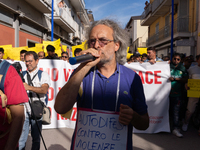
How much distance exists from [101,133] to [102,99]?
28 centimetres

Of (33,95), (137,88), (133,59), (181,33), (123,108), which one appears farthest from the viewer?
(181,33)

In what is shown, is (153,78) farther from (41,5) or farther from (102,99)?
(41,5)

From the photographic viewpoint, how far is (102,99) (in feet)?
5.01

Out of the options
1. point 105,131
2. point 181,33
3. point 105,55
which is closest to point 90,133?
point 105,131

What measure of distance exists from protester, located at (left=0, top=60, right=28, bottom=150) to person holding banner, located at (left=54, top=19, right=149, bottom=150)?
32 centimetres

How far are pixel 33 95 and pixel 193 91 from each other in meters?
3.64

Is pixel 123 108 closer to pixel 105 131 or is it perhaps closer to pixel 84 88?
pixel 105 131

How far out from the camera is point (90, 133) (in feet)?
4.89

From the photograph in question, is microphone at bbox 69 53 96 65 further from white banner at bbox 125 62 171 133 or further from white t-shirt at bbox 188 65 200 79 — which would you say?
white t-shirt at bbox 188 65 200 79

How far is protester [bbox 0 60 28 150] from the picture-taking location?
1400mm

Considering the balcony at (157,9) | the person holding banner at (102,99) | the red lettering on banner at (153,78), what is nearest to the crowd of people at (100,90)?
the person holding banner at (102,99)

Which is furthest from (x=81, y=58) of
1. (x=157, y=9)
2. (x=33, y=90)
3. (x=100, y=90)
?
(x=157, y=9)

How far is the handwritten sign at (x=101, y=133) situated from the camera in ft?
4.80

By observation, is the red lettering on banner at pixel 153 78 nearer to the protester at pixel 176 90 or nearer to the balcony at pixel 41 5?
the protester at pixel 176 90
